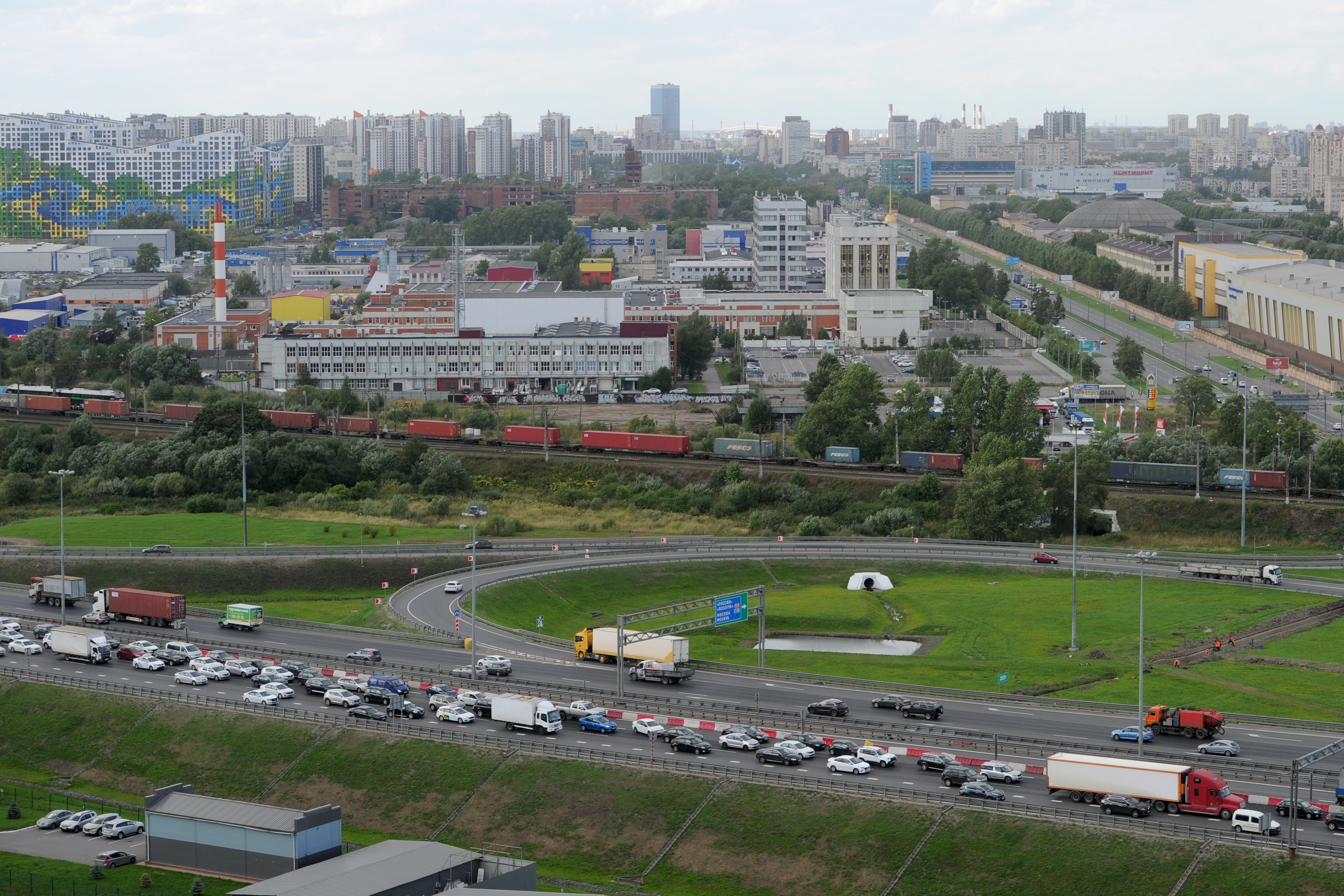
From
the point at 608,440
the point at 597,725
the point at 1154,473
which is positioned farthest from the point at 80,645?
the point at 1154,473

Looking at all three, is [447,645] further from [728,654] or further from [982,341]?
[982,341]

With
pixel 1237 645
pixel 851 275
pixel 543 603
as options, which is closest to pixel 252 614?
pixel 543 603

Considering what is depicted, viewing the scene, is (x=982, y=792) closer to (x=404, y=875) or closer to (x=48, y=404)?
(x=404, y=875)

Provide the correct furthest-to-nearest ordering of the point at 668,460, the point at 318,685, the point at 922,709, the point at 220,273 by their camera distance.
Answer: the point at 220,273, the point at 668,460, the point at 318,685, the point at 922,709

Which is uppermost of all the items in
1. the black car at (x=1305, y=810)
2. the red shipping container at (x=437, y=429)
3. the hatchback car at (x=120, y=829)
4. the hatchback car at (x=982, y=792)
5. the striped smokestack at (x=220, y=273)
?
the striped smokestack at (x=220, y=273)

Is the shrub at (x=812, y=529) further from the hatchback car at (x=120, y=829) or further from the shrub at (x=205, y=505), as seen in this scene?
the hatchback car at (x=120, y=829)

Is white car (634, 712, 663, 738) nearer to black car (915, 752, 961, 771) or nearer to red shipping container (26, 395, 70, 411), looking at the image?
black car (915, 752, 961, 771)

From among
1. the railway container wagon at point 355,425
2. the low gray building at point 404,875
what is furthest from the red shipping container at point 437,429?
the low gray building at point 404,875
